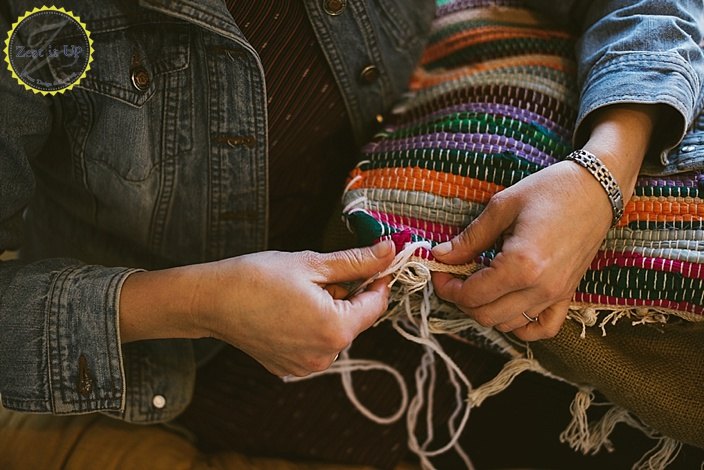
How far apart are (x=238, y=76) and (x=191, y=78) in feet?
0.17

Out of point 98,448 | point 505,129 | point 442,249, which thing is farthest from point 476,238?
point 98,448

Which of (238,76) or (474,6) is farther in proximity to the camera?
(474,6)

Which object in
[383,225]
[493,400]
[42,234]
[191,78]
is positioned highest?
[191,78]

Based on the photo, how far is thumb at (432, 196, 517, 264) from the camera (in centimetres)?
66

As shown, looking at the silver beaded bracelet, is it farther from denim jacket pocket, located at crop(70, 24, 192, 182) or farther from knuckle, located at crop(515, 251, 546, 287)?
denim jacket pocket, located at crop(70, 24, 192, 182)

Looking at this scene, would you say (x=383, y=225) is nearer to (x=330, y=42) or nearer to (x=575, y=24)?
(x=330, y=42)

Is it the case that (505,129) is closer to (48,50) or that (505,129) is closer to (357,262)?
(357,262)

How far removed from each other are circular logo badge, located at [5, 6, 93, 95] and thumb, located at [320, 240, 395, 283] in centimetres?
31

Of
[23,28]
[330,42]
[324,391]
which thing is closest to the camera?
[23,28]

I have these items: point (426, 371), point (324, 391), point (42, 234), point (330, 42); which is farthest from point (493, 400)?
point (42, 234)

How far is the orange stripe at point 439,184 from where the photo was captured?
2.31 ft

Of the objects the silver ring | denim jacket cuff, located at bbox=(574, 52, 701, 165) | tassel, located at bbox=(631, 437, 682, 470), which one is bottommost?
tassel, located at bbox=(631, 437, 682, 470)

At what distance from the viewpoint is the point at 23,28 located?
66 cm

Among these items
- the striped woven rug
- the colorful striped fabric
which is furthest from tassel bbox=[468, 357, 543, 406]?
the colorful striped fabric
